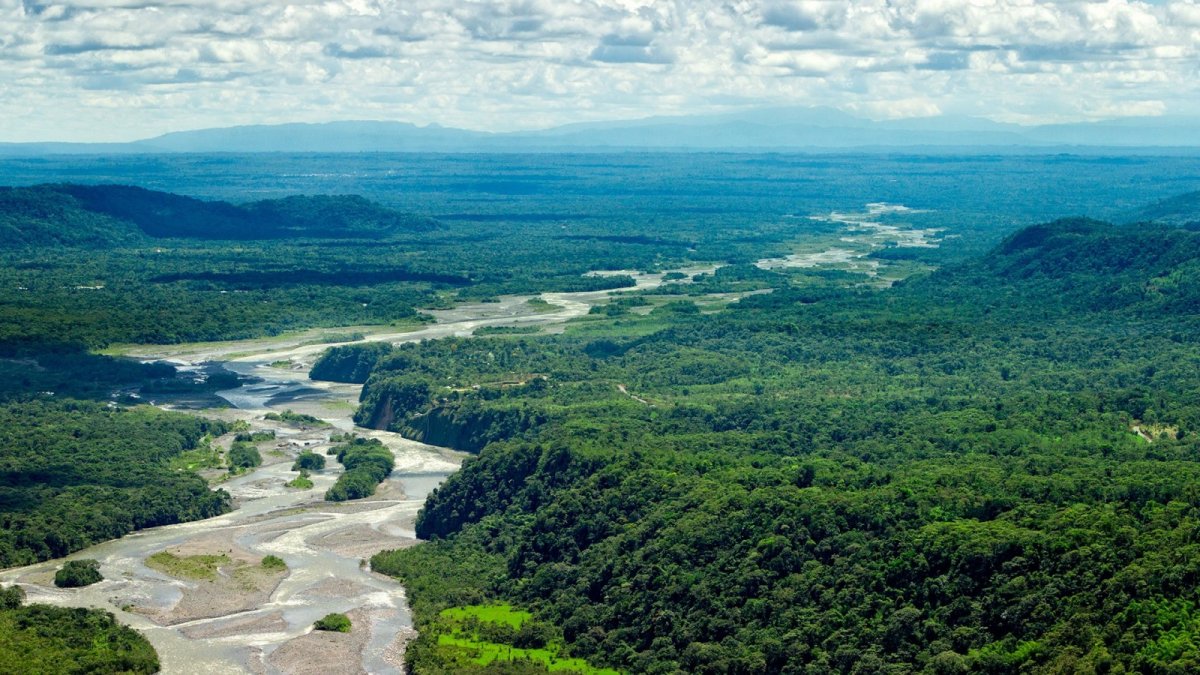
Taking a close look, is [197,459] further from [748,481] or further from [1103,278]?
[1103,278]

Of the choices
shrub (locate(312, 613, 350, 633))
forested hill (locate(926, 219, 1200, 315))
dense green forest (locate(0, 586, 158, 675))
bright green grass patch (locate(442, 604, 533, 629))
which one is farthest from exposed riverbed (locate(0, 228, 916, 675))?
forested hill (locate(926, 219, 1200, 315))

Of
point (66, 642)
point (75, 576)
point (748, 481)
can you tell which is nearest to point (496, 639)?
point (748, 481)

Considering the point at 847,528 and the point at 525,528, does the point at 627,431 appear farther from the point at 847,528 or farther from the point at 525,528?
the point at 847,528

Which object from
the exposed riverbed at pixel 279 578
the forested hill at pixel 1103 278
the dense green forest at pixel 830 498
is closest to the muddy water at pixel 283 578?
the exposed riverbed at pixel 279 578

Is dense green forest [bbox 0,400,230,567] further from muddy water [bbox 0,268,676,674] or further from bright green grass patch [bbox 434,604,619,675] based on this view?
bright green grass patch [bbox 434,604,619,675]

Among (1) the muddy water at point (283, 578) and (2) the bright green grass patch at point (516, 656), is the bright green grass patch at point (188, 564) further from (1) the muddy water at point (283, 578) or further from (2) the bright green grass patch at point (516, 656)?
(2) the bright green grass patch at point (516, 656)

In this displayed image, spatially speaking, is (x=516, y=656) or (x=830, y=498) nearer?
(x=516, y=656)
